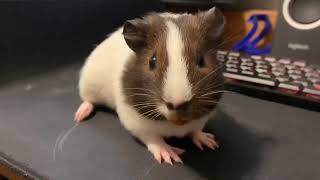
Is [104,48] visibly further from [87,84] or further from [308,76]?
[308,76]

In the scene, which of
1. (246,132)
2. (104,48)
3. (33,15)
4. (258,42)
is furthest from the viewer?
(258,42)

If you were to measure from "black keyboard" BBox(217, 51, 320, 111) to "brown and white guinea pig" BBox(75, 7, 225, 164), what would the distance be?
25 centimetres

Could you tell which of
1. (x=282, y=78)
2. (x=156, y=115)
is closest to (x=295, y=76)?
(x=282, y=78)

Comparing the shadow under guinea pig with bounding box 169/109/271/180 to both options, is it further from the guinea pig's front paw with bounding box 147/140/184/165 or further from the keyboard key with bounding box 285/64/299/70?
the keyboard key with bounding box 285/64/299/70

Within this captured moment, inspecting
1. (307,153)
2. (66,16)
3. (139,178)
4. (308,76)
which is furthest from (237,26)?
(139,178)

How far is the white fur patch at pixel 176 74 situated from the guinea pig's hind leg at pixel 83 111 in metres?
0.32

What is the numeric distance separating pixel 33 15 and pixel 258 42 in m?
0.70

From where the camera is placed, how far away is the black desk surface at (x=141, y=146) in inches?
25.0

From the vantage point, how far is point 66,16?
1.15 m

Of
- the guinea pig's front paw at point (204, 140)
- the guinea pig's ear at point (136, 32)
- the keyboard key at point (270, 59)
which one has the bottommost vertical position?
the guinea pig's front paw at point (204, 140)

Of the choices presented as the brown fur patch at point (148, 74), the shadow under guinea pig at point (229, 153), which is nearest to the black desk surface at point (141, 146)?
the shadow under guinea pig at point (229, 153)

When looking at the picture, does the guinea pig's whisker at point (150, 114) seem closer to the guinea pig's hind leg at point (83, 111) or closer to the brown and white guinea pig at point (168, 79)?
the brown and white guinea pig at point (168, 79)

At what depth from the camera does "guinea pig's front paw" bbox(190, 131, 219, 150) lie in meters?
0.72

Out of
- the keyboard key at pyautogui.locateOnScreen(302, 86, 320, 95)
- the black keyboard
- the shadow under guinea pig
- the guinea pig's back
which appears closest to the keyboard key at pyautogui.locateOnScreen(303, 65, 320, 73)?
the black keyboard
